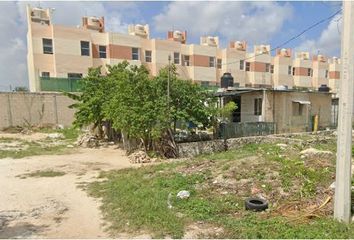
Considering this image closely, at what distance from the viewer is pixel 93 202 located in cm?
715

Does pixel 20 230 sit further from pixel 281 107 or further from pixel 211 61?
pixel 211 61

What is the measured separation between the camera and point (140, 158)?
1267 cm

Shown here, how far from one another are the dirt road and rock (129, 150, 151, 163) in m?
0.33

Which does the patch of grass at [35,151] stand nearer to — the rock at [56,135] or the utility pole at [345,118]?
the rock at [56,135]

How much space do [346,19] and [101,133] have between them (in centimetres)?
1630

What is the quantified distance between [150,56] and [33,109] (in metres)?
15.6

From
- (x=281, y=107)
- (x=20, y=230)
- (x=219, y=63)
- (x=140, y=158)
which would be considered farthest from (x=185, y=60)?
(x=20, y=230)

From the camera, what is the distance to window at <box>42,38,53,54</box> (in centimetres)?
2741

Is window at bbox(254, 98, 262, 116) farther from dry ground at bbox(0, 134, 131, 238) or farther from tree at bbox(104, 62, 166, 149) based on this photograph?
dry ground at bbox(0, 134, 131, 238)

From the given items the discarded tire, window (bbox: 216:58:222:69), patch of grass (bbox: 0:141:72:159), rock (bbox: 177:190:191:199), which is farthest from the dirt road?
window (bbox: 216:58:222:69)

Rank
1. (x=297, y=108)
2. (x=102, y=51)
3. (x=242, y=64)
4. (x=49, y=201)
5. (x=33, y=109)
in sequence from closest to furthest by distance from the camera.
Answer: (x=49, y=201)
(x=297, y=108)
(x=33, y=109)
(x=102, y=51)
(x=242, y=64)

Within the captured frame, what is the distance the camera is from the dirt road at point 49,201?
219 inches

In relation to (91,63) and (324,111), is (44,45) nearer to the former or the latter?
(91,63)

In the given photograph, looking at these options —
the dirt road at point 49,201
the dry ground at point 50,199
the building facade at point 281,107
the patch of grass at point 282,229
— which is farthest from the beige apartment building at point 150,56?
the patch of grass at point 282,229
